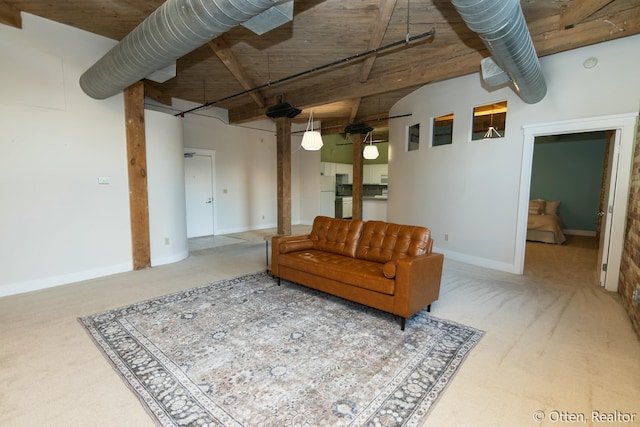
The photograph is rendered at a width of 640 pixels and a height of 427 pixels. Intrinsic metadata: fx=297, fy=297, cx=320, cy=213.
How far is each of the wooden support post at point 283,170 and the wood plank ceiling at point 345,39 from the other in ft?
2.11

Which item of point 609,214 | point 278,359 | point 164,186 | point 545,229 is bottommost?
point 278,359

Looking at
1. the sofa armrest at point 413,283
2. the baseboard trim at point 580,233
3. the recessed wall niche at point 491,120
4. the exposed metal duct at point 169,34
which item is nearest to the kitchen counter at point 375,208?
the recessed wall niche at point 491,120

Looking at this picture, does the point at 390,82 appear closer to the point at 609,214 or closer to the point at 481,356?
the point at 609,214

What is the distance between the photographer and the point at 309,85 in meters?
5.75

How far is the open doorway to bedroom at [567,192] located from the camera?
666 cm

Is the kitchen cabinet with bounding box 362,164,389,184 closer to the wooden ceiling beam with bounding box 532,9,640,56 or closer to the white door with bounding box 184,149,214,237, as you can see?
the white door with bounding box 184,149,214,237

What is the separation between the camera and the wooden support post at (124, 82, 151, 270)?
172 inches

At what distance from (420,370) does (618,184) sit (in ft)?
11.7

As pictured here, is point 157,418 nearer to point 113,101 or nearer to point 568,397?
point 568,397

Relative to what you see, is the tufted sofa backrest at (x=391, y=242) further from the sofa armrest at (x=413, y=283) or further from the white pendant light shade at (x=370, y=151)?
the white pendant light shade at (x=370, y=151)

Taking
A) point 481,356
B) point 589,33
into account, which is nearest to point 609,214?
point 589,33

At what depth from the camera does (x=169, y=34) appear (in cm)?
246

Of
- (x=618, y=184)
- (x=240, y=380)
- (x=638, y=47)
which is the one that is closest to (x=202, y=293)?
(x=240, y=380)

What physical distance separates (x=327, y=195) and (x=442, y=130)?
4711mm
